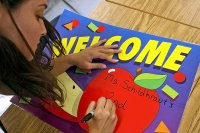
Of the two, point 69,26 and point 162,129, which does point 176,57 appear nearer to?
point 162,129

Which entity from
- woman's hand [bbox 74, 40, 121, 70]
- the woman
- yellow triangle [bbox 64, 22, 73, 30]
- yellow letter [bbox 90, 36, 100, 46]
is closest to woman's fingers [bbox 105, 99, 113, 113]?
the woman

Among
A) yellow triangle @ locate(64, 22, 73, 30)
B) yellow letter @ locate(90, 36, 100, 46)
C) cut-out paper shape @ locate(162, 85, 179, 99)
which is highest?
yellow triangle @ locate(64, 22, 73, 30)

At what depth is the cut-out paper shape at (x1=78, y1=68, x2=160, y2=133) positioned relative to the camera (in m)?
0.76

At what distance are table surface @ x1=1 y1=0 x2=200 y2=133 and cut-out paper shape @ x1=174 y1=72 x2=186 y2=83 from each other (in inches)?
1.3

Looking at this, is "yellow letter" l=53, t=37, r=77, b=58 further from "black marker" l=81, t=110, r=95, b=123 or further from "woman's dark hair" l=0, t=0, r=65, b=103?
"black marker" l=81, t=110, r=95, b=123

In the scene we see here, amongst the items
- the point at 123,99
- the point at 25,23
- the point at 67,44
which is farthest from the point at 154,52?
the point at 25,23

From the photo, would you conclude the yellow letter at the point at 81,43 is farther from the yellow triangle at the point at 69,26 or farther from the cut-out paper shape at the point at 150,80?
the cut-out paper shape at the point at 150,80

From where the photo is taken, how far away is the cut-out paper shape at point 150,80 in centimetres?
81

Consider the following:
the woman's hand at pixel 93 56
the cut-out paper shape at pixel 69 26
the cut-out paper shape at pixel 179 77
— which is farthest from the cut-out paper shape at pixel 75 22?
the cut-out paper shape at pixel 179 77

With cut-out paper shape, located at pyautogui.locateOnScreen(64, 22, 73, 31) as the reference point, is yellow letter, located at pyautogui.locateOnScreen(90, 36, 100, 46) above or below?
below

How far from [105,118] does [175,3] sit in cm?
46

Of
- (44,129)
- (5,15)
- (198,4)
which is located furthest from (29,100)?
(198,4)

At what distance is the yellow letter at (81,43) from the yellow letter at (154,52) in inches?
7.2

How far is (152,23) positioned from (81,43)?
0.75 feet
